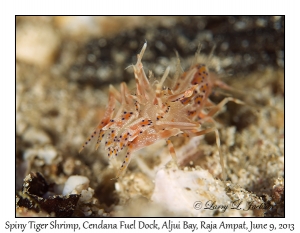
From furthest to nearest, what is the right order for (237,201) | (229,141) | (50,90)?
(50,90)
(229,141)
(237,201)

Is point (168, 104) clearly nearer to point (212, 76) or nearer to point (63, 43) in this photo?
point (212, 76)

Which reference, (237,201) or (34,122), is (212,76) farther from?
(34,122)

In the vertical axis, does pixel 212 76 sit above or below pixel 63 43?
below

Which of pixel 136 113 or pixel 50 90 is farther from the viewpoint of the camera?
pixel 50 90

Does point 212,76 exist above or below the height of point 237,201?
above

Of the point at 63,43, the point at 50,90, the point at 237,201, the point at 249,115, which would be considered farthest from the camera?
the point at 63,43
